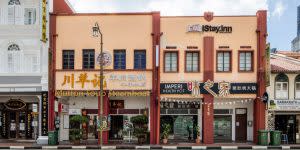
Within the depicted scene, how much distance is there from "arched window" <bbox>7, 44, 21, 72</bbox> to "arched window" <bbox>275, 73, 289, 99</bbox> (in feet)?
60.7

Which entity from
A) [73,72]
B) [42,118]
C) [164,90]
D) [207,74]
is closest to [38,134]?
[42,118]

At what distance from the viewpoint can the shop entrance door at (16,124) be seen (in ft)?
118

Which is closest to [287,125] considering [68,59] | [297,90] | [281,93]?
[281,93]

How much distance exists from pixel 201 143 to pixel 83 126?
9.04m

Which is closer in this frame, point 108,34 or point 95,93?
point 95,93

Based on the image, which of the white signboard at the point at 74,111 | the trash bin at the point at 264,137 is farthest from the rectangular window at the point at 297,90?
the white signboard at the point at 74,111

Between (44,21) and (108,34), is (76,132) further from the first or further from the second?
(44,21)

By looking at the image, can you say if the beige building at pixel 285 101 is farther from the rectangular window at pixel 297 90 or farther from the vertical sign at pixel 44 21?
the vertical sign at pixel 44 21

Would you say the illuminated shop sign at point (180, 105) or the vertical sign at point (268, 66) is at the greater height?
the vertical sign at point (268, 66)

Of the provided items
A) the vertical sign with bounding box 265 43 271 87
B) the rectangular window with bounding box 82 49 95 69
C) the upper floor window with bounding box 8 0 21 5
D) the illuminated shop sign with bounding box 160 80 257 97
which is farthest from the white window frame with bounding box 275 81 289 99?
the upper floor window with bounding box 8 0 21 5

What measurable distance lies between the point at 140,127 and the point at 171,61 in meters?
5.18

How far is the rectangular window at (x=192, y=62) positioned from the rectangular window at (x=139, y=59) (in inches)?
120

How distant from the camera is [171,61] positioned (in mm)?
33844

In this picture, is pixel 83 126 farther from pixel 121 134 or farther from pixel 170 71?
pixel 170 71
